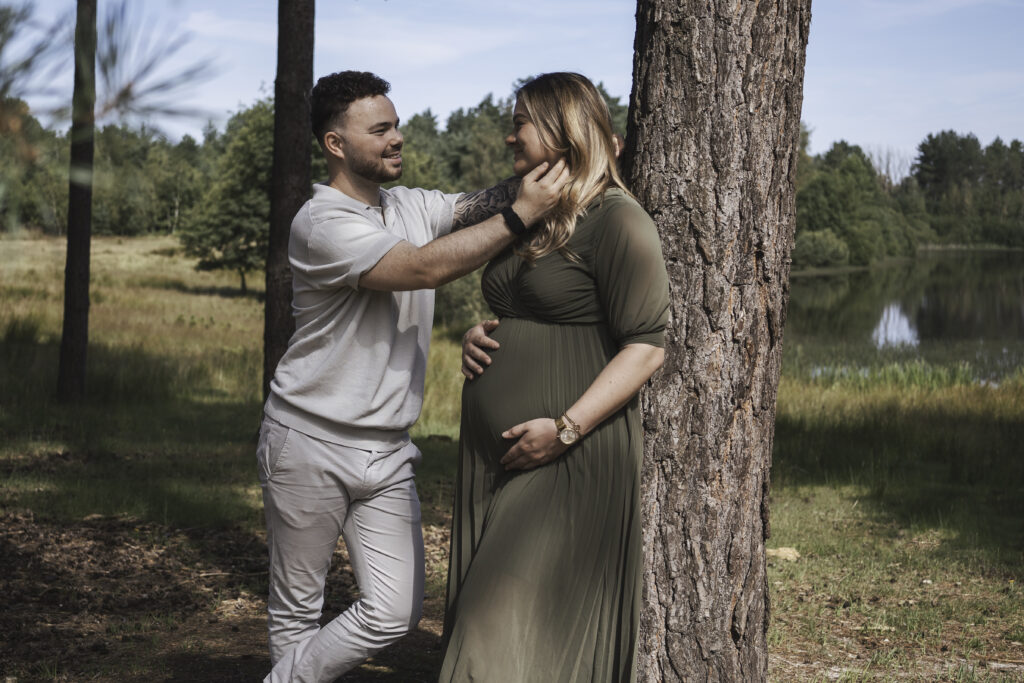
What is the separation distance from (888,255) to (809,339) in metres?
67.0

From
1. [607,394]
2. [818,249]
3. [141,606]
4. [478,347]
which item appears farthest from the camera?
[818,249]

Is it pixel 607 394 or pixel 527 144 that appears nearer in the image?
pixel 607 394

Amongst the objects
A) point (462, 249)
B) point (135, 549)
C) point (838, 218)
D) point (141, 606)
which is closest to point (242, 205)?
point (135, 549)

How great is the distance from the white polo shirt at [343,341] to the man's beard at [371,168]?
11 centimetres

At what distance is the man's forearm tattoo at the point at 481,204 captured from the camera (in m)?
3.73

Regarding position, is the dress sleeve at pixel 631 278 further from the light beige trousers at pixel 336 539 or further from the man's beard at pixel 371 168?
the light beige trousers at pixel 336 539

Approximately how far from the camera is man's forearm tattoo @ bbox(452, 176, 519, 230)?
3.73 metres

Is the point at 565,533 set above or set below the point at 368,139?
below

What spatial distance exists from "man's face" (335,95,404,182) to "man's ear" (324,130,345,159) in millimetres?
11

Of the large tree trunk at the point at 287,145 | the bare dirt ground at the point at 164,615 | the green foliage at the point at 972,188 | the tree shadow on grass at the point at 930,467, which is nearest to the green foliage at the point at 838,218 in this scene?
the green foliage at the point at 972,188

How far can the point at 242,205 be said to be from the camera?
3772cm

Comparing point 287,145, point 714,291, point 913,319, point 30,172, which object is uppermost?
point 287,145

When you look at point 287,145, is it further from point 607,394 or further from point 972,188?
point 972,188

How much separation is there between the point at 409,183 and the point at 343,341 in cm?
4035
